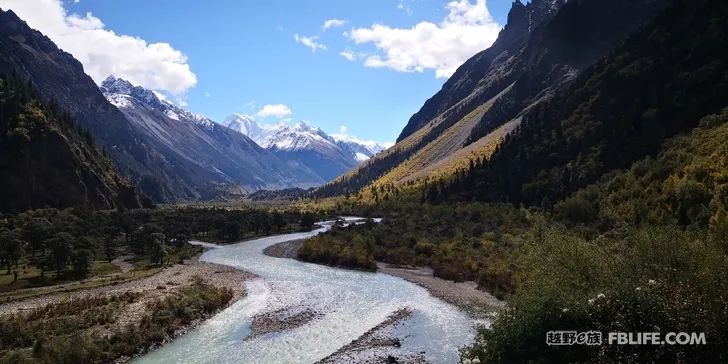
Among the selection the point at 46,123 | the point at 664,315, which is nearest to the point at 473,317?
the point at 664,315

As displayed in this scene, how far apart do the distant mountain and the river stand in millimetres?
104807

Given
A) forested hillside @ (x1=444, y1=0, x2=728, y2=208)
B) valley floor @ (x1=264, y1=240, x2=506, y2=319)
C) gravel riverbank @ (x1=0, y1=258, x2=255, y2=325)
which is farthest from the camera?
forested hillside @ (x1=444, y1=0, x2=728, y2=208)

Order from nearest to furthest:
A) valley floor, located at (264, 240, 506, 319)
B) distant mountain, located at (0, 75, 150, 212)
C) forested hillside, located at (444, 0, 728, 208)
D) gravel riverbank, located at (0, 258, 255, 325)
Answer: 1. gravel riverbank, located at (0, 258, 255, 325)
2. valley floor, located at (264, 240, 506, 319)
3. forested hillside, located at (444, 0, 728, 208)
4. distant mountain, located at (0, 75, 150, 212)

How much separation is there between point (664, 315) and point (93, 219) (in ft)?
502

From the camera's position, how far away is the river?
48156 millimetres

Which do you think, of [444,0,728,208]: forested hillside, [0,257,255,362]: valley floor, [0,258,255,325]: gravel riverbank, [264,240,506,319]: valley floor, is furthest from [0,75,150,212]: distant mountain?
[444,0,728,208]: forested hillside

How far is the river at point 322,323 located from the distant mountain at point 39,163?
104807 millimetres

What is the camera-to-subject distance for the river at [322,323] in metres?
48.2

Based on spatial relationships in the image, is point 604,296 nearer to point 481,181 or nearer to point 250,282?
point 250,282

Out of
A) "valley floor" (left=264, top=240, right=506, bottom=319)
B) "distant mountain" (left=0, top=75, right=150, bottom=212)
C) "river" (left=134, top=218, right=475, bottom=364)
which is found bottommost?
"river" (left=134, top=218, right=475, bottom=364)

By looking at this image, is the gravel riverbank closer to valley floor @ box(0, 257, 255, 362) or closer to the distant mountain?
valley floor @ box(0, 257, 255, 362)

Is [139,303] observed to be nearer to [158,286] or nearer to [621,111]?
[158,286]

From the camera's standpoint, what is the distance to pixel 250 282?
88.1 metres

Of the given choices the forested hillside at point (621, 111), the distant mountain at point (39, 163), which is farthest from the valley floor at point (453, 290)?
the distant mountain at point (39, 163)
